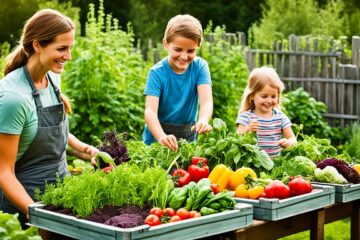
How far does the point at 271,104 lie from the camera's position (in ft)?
19.5

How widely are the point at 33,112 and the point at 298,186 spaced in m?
1.55

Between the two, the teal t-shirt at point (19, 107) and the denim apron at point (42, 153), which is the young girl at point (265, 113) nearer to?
the denim apron at point (42, 153)

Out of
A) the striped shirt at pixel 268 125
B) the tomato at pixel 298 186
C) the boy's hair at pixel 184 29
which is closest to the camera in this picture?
the tomato at pixel 298 186

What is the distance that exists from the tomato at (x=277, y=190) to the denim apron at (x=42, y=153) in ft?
4.02

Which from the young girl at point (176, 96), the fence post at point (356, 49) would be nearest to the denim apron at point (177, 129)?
the young girl at point (176, 96)

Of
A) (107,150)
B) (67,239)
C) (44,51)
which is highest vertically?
(44,51)


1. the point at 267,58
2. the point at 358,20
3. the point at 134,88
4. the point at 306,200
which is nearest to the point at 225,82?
the point at 134,88

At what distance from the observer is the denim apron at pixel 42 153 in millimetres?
4379

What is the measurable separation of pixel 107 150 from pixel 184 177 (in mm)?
708

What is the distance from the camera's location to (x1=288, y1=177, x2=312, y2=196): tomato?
4348 mm

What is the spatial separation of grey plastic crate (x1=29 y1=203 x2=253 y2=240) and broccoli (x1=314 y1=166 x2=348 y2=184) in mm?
926

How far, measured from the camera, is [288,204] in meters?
4.20

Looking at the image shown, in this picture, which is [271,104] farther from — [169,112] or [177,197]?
[177,197]

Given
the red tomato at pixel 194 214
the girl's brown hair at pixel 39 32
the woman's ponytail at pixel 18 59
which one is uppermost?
the girl's brown hair at pixel 39 32
